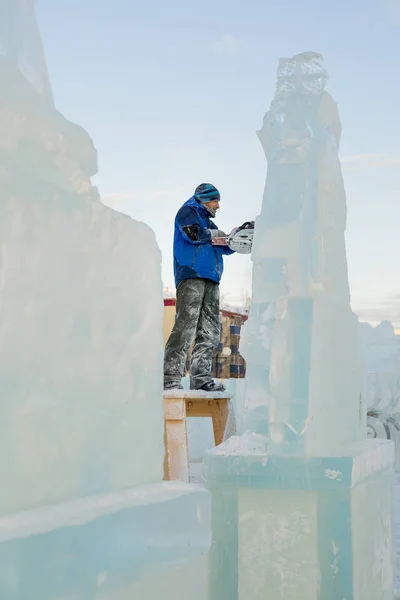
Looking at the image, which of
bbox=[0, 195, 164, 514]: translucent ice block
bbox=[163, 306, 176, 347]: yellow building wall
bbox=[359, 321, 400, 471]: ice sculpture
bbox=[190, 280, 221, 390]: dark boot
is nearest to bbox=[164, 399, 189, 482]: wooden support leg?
bbox=[190, 280, 221, 390]: dark boot

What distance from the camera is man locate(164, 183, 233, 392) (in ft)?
11.6

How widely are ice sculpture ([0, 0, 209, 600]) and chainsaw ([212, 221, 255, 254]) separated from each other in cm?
218

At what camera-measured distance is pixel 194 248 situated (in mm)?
3564

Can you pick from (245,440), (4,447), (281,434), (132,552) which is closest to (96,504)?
(132,552)

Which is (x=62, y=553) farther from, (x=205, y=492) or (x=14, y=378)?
(x=205, y=492)

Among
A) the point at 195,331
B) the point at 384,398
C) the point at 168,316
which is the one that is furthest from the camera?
the point at 168,316

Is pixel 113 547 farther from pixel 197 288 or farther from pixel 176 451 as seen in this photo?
pixel 197 288

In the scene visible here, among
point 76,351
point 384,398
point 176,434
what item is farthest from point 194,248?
point 384,398

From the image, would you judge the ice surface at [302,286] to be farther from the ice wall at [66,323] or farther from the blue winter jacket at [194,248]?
the blue winter jacket at [194,248]

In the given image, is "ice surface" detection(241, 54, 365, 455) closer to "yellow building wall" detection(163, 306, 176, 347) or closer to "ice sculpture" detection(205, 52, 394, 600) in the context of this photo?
"ice sculpture" detection(205, 52, 394, 600)

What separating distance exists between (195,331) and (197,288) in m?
0.24

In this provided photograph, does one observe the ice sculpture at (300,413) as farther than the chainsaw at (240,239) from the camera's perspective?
No

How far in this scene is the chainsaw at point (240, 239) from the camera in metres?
3.45

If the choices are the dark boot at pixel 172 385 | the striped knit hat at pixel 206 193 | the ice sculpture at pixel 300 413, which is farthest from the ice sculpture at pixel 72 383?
the striped knit hat at pixel 206 193
